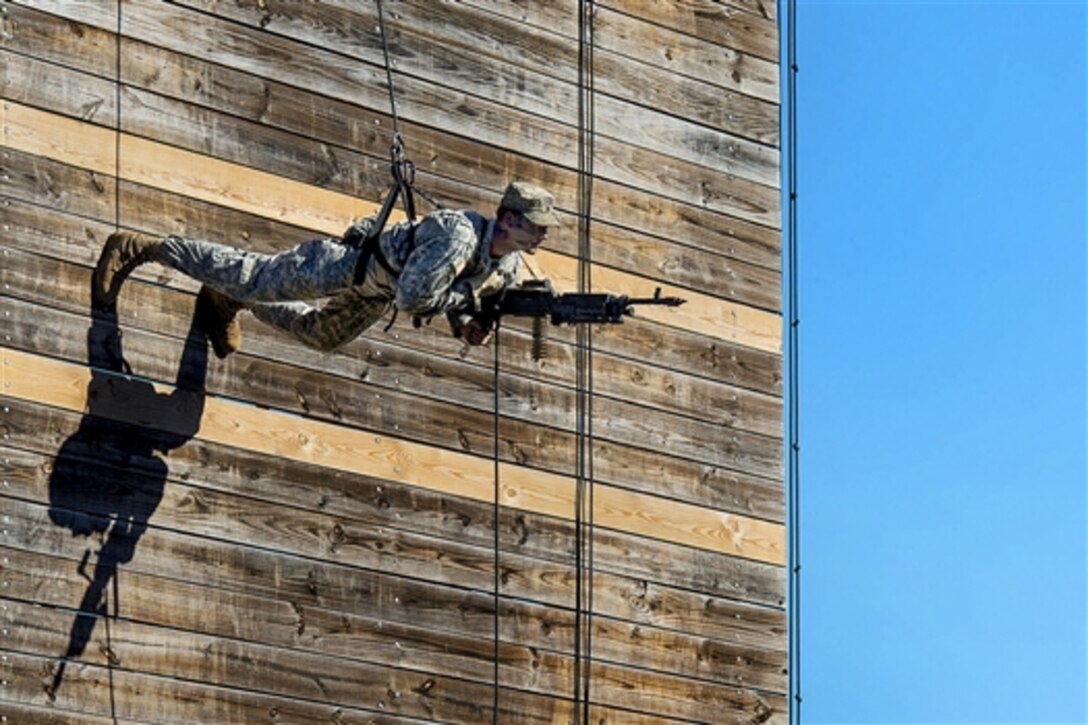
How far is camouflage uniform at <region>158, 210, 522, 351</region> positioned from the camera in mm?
10172

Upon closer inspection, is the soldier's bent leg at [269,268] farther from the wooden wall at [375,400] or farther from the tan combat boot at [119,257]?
the wooden wall at [375,400]

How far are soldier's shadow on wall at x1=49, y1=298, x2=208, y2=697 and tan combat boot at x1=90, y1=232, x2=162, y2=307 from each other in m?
0.12

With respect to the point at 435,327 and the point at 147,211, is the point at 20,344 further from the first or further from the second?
the point at 435,327

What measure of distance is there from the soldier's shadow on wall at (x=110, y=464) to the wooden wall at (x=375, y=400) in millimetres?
13

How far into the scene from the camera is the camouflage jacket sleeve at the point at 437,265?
10109 mm

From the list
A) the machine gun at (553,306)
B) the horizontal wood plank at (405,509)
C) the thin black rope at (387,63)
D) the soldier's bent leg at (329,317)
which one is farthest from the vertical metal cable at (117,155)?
the machine gun at (553,306)

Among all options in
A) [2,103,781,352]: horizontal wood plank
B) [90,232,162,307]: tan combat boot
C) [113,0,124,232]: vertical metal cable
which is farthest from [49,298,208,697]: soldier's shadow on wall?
[2,103,781,352]: horizontal wood plank

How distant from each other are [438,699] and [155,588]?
1.49m

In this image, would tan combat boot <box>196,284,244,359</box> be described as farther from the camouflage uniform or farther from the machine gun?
the machine gun

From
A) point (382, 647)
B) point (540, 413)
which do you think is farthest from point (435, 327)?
point (382, 647)

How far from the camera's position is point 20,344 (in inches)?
413

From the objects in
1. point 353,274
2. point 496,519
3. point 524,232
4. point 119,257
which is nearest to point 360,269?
point 353,274

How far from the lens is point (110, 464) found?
1066 centimetres

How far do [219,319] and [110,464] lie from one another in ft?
2.64
